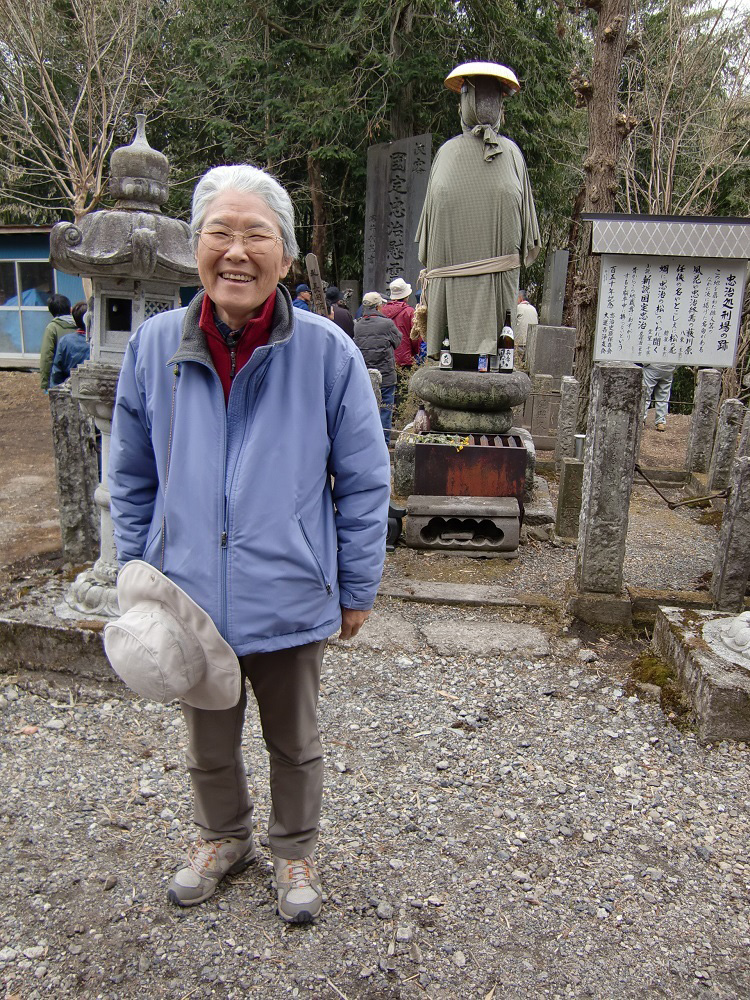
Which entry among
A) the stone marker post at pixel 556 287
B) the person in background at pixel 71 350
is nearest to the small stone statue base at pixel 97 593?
the person in background at pixel 71 350

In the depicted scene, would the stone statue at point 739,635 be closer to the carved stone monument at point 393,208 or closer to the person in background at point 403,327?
the person in background at point 403,327

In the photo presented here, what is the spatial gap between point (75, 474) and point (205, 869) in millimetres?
2775

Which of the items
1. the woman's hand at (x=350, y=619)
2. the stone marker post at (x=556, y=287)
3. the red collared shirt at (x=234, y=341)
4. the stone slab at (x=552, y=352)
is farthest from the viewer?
the stone marker post at (x=556, y=287)

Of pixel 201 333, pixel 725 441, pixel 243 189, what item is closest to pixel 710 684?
pixel 201 333

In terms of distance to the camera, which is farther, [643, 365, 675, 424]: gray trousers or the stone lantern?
[643, 365, 675, 424]: gray trousers

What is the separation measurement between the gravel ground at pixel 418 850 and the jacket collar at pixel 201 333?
1507mm

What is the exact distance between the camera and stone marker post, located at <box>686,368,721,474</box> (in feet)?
24.1

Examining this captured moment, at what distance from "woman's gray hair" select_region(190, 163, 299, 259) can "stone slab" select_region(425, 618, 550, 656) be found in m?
2.45

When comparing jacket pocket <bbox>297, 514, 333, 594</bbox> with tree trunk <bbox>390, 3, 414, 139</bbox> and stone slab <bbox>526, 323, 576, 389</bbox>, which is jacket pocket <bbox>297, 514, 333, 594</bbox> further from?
tree trunk <bbox>390, 3, 414, 139</bbox>

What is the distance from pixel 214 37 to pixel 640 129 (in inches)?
300

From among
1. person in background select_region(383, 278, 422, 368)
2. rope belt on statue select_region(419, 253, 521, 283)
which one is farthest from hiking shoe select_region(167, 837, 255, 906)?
person in background select_region(383, 278, 422, 368)

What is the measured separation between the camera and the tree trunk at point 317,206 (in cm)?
1355

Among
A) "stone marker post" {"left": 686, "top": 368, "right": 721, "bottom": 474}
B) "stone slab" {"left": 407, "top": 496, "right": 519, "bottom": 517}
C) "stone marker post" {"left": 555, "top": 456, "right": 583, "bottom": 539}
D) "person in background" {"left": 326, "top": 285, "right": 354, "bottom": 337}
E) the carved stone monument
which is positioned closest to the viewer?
"stone marker post" {"left": 555, "top": 456, "right": 583, "bottom": 539}

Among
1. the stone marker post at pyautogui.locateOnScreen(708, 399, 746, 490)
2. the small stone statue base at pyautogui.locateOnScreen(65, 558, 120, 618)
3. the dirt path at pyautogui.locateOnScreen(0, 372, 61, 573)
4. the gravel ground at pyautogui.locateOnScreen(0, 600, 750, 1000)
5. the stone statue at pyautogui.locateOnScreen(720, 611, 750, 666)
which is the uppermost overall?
the stone marker post at pyautogui.locateOnScreen(708, 399, 746, 490)
